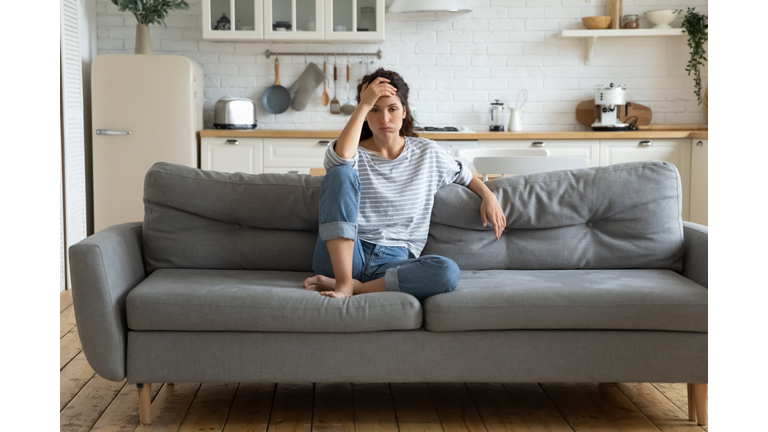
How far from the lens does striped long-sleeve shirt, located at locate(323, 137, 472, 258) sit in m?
2.20

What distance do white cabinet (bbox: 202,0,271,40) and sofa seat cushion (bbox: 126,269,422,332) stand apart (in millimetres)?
3239

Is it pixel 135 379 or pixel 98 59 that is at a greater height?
pixel 98 59

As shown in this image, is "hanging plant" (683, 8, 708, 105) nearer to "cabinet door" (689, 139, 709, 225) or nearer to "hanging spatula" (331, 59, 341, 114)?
"cabinet door" (689, 139, 709, 225)

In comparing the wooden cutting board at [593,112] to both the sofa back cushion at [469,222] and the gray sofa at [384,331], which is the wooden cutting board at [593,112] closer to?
the sofa back cushion at [469,222]

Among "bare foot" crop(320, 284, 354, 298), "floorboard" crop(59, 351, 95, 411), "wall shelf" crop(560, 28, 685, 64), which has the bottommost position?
"floorboard" crop(59, 351, 95, 411)

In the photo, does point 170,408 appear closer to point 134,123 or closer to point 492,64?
point 134,123

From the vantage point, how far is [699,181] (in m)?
4.48

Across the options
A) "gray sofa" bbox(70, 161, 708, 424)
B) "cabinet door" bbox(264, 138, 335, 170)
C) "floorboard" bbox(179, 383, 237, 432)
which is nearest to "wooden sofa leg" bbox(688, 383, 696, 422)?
"gray sofa" bbox(70, 161, 708, 424)

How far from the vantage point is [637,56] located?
5.11 m

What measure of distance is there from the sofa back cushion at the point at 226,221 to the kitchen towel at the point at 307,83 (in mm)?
2855
